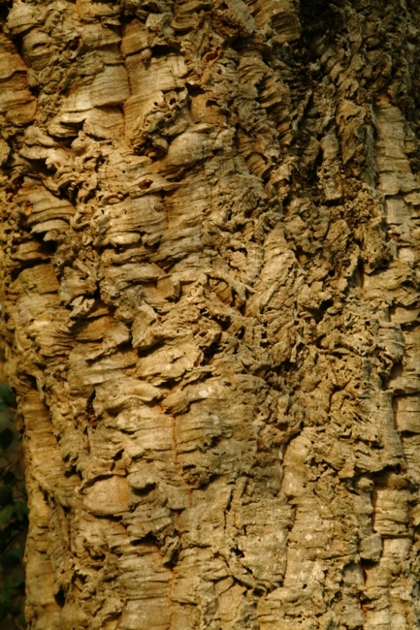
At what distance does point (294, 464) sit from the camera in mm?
1726

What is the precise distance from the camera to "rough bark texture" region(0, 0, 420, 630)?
165 cm

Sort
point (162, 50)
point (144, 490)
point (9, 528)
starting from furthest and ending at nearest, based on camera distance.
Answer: point (9, 528), point (162, 50), point (144, 490)

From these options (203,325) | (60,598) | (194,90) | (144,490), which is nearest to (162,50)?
(194,90)

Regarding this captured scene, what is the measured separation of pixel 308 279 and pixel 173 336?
0.38 meters

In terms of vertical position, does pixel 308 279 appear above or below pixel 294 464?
above

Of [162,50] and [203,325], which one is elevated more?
[162,50]

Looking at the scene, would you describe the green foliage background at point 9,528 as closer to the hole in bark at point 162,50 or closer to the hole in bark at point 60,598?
the hole in bark at point 60,598

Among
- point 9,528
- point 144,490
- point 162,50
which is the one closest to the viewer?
point 144,490

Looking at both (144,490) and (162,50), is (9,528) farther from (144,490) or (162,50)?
(162,50)

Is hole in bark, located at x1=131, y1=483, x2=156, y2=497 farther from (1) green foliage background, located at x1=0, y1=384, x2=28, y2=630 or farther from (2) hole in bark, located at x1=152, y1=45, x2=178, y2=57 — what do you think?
(1) green foliage background, located at x1=0, y1=384, x2=28, y2=630

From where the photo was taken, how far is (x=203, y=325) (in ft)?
5.55

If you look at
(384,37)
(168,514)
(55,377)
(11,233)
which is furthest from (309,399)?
(384,37)

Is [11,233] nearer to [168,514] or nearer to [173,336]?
[173,336]

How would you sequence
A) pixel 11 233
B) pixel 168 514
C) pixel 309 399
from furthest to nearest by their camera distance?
pixel 11 233
pixel 309 399
pixel 168 514
